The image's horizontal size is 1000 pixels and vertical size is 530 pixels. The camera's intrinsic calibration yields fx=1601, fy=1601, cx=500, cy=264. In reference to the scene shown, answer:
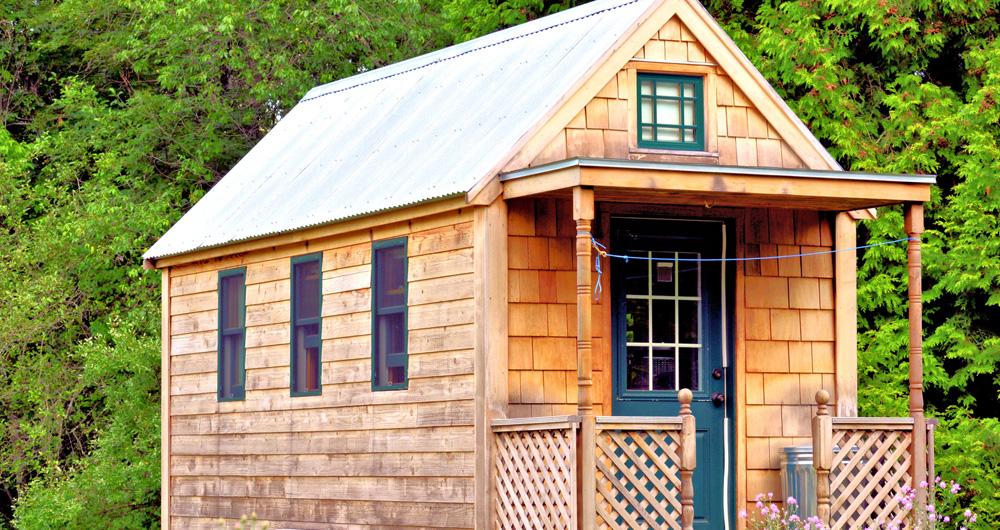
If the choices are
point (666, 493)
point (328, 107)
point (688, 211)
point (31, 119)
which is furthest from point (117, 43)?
point (666, 493)

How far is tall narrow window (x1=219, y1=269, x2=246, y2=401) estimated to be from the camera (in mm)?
16625

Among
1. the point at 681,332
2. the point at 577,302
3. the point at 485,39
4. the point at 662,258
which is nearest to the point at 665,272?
the point at 662,258

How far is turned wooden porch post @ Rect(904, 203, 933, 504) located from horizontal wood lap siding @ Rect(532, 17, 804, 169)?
1.29 m

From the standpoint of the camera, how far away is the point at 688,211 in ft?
45.7

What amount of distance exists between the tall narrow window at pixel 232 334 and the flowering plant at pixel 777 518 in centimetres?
573

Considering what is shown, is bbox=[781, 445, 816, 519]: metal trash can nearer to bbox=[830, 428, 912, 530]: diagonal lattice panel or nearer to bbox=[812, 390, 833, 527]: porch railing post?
bbox=[830, 428, 912, 530]: diagonal lattice panel

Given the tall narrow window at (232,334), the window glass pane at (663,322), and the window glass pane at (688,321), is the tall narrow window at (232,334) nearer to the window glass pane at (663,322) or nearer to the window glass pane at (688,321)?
the window glass pane at (663,322)

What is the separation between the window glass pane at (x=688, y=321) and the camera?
14.0m

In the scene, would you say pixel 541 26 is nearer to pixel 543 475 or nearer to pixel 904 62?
pixel 543 475

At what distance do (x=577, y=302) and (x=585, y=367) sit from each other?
34.3 inches

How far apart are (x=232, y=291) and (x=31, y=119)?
567 inches

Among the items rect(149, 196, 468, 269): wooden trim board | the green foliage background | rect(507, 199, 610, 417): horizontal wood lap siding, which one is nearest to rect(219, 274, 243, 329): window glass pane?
rect(149, 196, 468, 269): wooden trim board

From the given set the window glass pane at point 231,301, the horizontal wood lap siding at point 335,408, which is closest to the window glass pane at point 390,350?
the horizontal wood lap siding at point 335,408

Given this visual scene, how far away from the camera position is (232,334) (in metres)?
16.9
